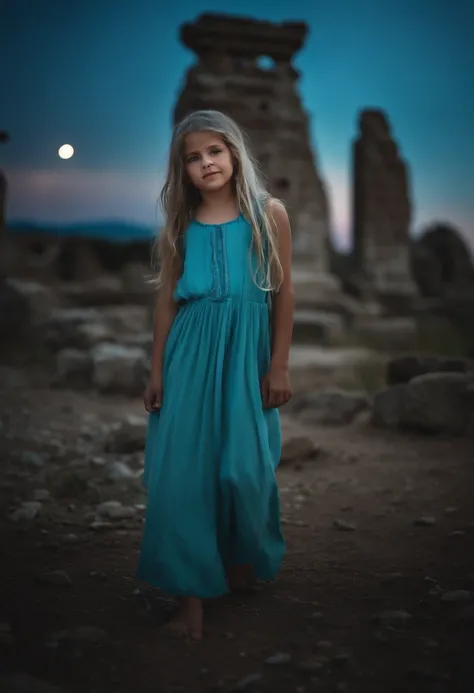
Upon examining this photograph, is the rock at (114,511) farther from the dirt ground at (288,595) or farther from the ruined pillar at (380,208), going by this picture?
the ruined pillar at (380,208)

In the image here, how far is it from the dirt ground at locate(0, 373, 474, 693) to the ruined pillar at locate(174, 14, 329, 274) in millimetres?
7268

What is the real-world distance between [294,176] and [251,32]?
2.29 metres

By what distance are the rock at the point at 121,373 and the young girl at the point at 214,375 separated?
4.41m

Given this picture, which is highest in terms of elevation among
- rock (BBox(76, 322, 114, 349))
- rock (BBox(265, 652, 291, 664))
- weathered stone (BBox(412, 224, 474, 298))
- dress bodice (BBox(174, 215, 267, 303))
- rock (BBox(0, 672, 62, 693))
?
weathered stone (BBox(412, 224, 474, 298))

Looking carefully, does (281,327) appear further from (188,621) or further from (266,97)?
(266,97)

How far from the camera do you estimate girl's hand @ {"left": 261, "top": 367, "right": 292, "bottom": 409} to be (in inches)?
99.1

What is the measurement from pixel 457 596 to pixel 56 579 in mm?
1527

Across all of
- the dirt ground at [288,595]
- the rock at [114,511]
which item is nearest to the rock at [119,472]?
the dirt ground at [288,595]

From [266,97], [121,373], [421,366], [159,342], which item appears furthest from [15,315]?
[159,342]

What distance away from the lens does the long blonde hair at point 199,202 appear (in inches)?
100

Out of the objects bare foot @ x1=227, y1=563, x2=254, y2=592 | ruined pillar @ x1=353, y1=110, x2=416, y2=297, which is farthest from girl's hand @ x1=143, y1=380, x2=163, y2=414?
ruined pillar @ x1=353, y1=110, x2=416, y2=297

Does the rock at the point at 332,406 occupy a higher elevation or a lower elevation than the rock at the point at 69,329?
lower

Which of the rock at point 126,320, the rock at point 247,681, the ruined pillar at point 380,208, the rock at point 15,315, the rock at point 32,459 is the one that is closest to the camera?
the rock at point 247,681

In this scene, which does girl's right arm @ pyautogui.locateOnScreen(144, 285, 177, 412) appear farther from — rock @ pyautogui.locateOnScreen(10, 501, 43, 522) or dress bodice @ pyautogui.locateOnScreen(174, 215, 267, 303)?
rock @ pyautogui.locateOnScreen(10, 501, 43, 522)
